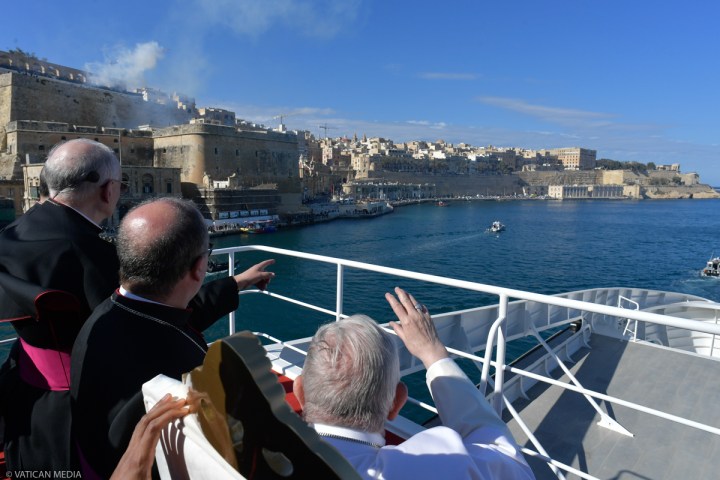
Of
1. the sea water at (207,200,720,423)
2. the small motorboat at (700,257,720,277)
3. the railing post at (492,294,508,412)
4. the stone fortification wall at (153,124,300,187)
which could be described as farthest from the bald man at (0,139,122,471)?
the stone fortification wall at (153,124,300,187)

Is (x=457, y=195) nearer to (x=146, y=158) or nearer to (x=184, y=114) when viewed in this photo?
(x=184, y=114)

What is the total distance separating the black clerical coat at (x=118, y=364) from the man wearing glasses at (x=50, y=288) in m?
0.14

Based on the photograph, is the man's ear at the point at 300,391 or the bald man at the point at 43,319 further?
the bald man at the point at 43,319

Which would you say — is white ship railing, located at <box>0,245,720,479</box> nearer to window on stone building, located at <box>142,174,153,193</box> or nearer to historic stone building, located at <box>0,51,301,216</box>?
historic stone building, located at <box>0,51,301,216</box>

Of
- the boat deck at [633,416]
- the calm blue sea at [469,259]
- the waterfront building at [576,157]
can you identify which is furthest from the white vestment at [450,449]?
the waterfront building at [576,157]

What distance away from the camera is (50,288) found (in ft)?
3.43

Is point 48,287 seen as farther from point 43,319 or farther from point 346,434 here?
point 346,434

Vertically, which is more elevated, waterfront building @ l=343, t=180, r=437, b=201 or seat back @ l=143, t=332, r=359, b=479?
waterfront building @ l=343, t=180, r=437, b=201

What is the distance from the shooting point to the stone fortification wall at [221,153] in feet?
92.6

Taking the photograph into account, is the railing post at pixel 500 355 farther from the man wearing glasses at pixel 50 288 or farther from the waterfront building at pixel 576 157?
the waterfront building at pixel 576 157

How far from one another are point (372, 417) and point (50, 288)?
2.66 ft

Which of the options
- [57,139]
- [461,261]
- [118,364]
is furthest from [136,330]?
[57,139]

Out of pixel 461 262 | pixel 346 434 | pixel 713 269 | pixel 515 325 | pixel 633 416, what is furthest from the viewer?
pixel 461 262

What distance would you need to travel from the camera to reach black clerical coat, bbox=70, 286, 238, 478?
85 cm
